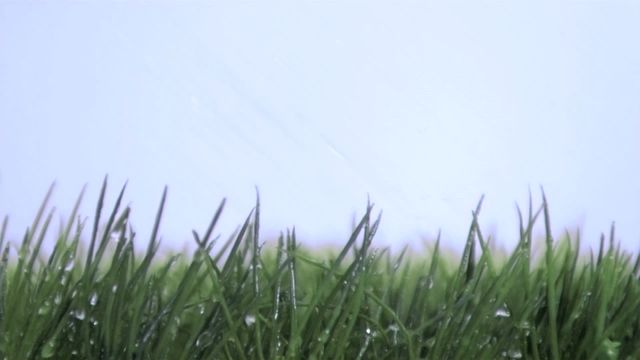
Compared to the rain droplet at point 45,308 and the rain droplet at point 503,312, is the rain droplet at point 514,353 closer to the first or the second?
the rain droplet at point 503,312

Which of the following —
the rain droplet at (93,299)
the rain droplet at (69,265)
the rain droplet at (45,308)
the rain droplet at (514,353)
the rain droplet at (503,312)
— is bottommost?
the rain droplet at (45,308)

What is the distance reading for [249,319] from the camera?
96 cm

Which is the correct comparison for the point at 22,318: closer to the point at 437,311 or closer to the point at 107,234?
the point at 107,234

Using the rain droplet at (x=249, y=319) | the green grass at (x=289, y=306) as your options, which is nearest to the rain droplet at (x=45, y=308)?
the green grass at (x=289, y=306)

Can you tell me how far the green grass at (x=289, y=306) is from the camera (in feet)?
3.12

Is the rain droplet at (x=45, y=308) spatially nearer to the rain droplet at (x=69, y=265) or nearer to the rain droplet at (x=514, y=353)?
the rain droplet at (x=69, y=265)

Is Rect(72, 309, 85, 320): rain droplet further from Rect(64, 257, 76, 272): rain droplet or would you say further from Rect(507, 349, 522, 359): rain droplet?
Rect(507, 349, 522, 359): rain droplet

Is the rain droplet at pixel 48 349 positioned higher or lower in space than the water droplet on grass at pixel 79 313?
lower

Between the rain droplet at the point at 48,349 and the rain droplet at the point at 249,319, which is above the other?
the rain droplet at the point at 249,319

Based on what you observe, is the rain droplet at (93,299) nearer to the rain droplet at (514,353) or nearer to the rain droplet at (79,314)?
the rain droplet at (79,314)

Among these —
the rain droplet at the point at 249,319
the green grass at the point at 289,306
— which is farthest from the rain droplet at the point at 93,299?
the rain droplet at the point at 249,319

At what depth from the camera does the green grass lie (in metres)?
0.95

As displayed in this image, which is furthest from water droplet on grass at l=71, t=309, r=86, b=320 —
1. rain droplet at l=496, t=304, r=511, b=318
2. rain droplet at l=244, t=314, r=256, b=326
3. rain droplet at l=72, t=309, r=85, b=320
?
rain droplet at l=496, t=304, r=511, b=318

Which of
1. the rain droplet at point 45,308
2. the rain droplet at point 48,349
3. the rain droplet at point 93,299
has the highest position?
the rain droplet at point 93,299
